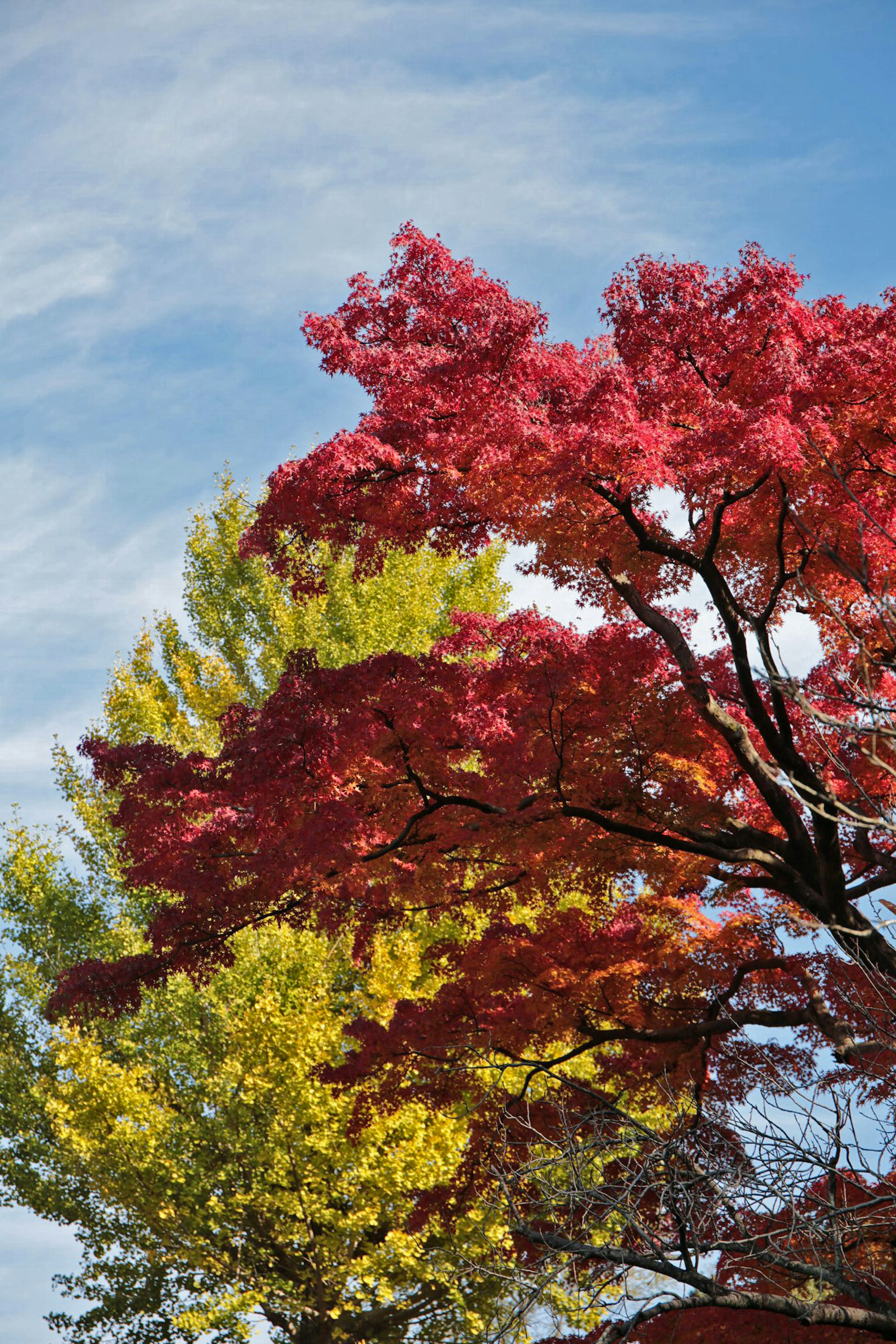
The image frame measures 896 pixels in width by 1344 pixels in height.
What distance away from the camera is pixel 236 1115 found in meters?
13.6

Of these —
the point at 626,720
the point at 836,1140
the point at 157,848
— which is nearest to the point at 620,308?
the point at 626,720

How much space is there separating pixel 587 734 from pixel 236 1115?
309 inches

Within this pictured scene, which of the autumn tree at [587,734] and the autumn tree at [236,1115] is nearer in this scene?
the autumn tree at [587,734]

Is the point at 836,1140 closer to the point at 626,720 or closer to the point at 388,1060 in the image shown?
the point at 626,720

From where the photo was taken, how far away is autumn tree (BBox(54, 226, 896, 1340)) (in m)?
8.23

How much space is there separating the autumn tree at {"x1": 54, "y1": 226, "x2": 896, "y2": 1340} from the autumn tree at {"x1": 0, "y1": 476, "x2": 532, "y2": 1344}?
169 cm

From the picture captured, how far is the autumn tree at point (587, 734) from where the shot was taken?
8.23 metres

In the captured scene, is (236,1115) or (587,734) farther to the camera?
(236,1115)

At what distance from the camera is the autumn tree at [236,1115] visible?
12094 mm

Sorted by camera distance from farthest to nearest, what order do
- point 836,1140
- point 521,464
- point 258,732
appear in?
point 258,732 → point 521,464 → point 836,1140

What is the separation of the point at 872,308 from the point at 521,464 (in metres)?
2.94

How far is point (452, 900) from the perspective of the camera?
10.0 m

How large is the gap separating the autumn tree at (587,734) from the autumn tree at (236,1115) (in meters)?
1.69

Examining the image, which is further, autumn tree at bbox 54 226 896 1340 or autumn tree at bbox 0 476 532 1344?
autumn tree at bbox 0 476 532 1344
